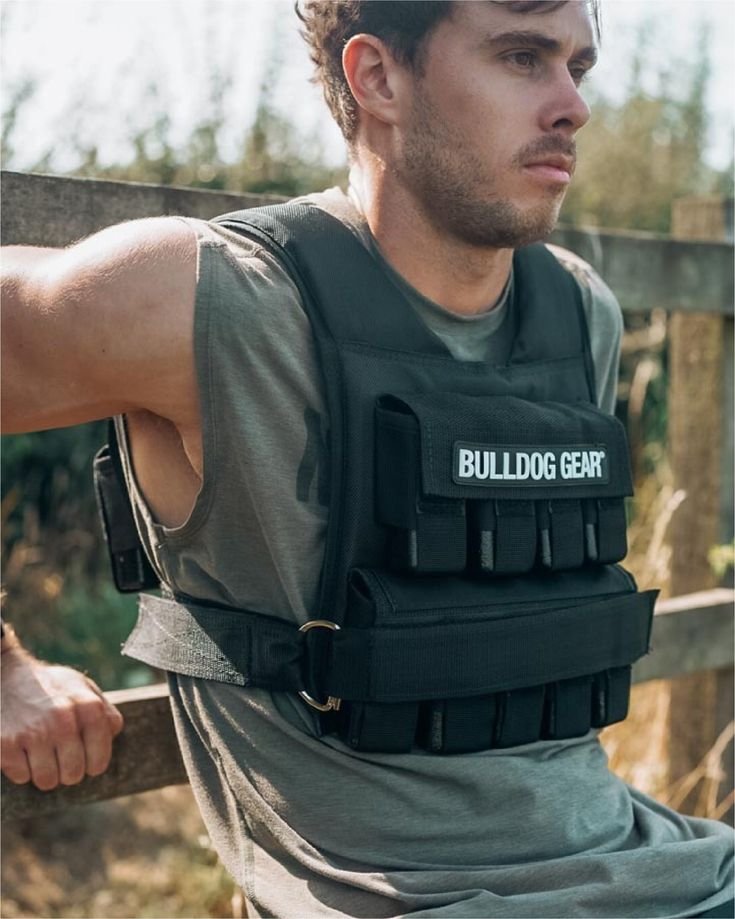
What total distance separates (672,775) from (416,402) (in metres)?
1.65

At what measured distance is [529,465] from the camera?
1.57 metres

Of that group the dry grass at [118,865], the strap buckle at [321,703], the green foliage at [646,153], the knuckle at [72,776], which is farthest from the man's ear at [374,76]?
the green foliage at [646,153]

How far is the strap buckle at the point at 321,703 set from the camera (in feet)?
4.86

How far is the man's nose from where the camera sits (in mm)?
1652

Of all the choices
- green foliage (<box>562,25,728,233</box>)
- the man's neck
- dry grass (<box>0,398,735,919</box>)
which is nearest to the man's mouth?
the man's neck

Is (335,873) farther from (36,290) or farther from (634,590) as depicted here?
(36,290)

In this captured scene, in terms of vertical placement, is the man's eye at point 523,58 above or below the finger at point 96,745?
above

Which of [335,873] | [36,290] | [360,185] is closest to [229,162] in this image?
[360,185]

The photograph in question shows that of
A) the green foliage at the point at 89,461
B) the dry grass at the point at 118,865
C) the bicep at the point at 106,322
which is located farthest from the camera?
the green foliage at the point at 89,461

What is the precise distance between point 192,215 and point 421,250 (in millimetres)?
373

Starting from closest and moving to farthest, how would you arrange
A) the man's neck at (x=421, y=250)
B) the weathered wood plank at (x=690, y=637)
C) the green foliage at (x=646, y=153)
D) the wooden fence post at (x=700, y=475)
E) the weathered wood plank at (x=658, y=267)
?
the man's neck at (x=421, y=250) < the weathered wood plank at (x=658, y=267) < the weathered wood plank at (x=690, y=637) < the wooden fence post at (x=700, y=475) < the green foliage at (x=646, y=153)

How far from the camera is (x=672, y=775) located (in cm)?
274

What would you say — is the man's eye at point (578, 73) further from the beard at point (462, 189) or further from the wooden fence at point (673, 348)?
the wooden fence at point (673, 348)

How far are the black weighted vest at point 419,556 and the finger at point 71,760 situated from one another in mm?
149
